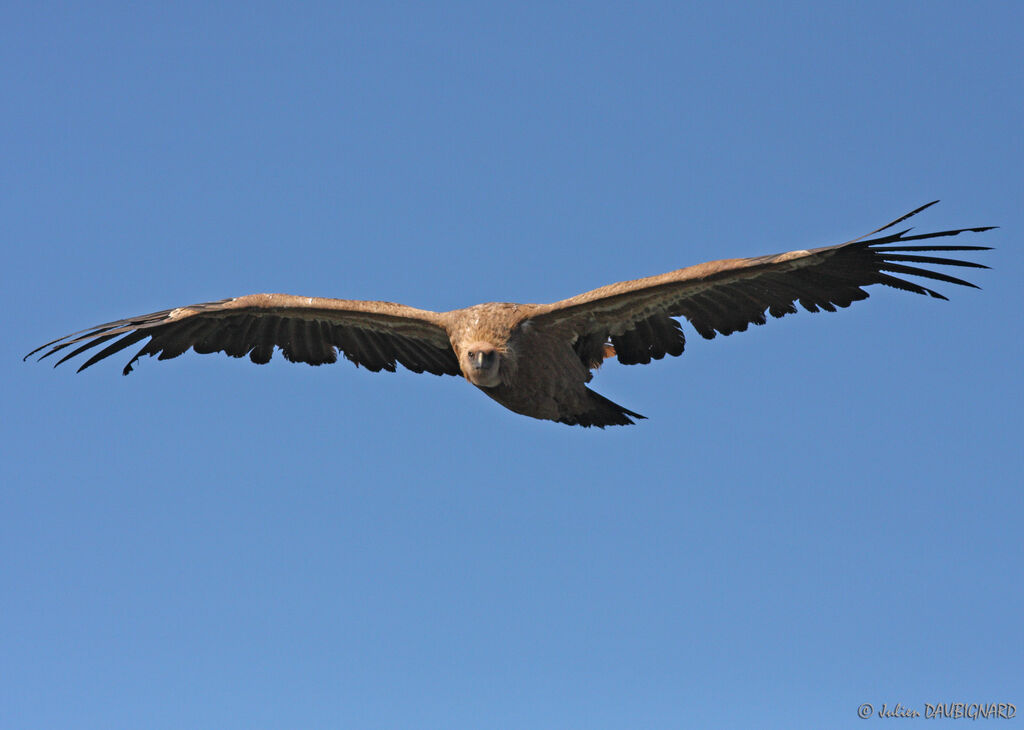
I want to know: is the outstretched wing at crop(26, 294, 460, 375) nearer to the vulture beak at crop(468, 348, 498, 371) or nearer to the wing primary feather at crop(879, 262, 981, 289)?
the vulture beak at crop(468, 348, 498, 371)

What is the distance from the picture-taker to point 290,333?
1101 cm

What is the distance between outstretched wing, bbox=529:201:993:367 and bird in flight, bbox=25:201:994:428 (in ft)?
0.03

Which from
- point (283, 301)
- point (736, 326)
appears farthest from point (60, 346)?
point (736, 326)

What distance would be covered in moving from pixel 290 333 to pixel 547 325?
2.58m

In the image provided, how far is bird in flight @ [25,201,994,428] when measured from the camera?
904cm

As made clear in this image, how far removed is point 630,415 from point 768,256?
2.01 m

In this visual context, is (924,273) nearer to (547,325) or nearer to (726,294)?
(726,294)

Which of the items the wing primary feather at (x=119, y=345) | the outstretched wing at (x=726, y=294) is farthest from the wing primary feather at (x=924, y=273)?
the wing primary feather at (x=119, y=345)

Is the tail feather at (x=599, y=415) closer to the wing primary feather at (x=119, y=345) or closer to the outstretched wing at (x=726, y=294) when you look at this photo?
the outstretched wing at (x=726, y=294)

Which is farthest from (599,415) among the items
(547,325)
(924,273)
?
(924,273)

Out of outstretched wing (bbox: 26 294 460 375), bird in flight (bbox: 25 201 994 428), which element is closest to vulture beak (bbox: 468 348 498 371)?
bird in flight (bbox: 25 201 994 428)

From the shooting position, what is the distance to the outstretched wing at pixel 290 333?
10.5 m

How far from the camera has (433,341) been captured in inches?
421

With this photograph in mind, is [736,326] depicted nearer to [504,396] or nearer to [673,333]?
[673,333]
